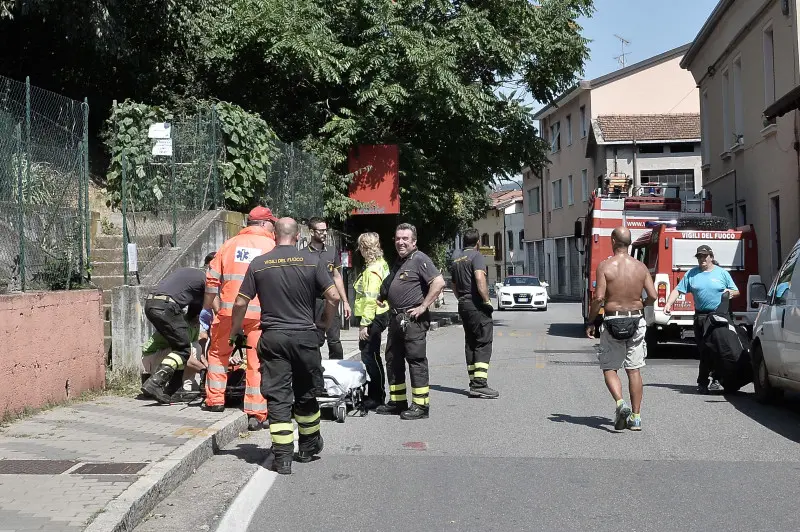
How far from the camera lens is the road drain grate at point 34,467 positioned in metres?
6.44

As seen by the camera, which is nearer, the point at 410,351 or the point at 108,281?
the point at 410,351

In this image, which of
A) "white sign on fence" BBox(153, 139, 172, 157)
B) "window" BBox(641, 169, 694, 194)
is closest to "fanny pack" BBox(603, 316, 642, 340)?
"white sign on fence" BBox(153, 139, 172, 157)

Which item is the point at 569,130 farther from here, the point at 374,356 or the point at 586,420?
the point at 586,420

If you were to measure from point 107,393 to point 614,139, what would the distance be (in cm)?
3939

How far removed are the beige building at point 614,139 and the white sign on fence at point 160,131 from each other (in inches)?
1128

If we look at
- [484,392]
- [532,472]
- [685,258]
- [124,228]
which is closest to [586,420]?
[484,392]

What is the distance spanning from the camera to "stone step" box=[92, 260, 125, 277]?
12883 mm

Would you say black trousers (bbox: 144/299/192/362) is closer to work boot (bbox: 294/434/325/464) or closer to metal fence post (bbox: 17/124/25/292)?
metal fence post (bbox: 17/124/25/292)

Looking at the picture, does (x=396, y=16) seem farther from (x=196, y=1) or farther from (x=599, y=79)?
(x=599, y=79)

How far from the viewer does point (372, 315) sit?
10062 millimetres

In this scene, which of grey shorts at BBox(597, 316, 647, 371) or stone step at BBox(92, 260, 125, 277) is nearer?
grey shorts at BBox(597, 316, 647, 371)

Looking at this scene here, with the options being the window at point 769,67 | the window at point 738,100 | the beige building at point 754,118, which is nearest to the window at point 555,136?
the beige building at point 754,118

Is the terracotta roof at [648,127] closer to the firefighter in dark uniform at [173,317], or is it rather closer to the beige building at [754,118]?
the beige building at [754,118]

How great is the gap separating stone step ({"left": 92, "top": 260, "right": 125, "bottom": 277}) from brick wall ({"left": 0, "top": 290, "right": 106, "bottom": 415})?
8.23 ft
